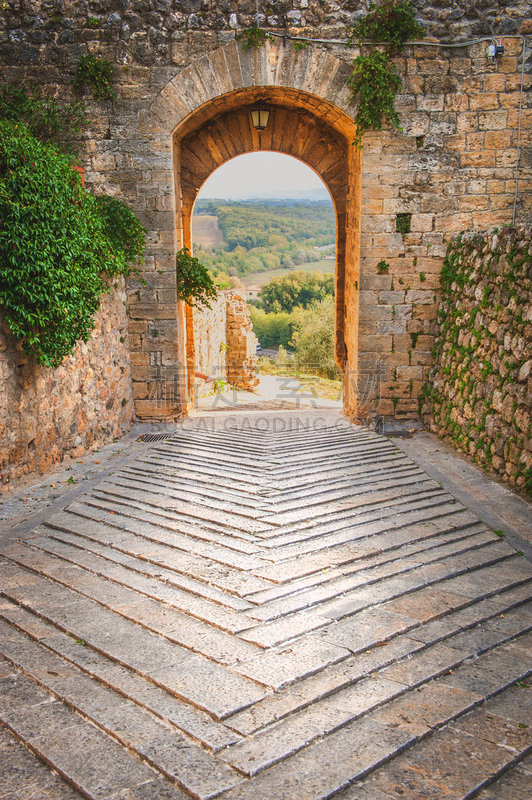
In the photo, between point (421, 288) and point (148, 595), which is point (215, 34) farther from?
point (148, 595)

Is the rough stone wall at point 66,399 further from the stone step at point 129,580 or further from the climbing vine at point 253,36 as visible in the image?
the climbing vine at point 253,36

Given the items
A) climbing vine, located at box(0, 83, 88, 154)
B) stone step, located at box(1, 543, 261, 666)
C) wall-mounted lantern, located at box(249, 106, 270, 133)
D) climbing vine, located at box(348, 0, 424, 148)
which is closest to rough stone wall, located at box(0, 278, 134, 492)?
stone step, located at box(1, 543, 261, 666)

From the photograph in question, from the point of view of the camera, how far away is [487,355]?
5.51 m

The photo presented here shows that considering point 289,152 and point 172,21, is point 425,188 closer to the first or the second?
point 289,152

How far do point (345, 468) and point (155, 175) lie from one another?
4010 mm

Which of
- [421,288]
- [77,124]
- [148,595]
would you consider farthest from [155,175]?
[148,595]

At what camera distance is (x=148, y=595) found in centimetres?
312

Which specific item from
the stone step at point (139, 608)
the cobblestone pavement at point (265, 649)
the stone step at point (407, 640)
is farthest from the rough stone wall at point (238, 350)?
the stone step at point (407, 640)

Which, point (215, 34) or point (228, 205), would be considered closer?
point (215, 34)

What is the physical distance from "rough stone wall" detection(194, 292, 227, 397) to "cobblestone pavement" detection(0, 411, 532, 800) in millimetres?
7529

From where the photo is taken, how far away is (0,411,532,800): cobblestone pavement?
198cm

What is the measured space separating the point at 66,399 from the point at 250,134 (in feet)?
16.6

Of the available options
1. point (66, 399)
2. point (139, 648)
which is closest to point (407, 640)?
point (139, 648)

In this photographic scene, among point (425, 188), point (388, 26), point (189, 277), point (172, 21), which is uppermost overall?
point (172, 21)
